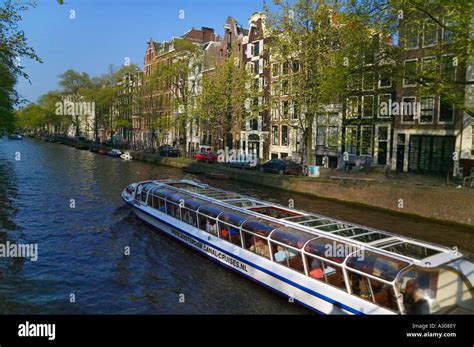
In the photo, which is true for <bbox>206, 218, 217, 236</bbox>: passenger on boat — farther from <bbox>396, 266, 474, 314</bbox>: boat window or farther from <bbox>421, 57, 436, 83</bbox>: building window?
<bbox>421, 57, 436, 83</bbox>: building window

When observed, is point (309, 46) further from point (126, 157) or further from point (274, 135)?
point (126, 157)

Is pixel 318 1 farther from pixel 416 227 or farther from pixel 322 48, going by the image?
pixel 416 227

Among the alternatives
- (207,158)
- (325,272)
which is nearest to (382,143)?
(207,158)

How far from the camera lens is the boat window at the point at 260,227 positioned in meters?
13.7

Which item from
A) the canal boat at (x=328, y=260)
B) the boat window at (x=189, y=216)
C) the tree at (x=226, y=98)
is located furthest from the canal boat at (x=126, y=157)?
the canal boat at (x=328, y=260)

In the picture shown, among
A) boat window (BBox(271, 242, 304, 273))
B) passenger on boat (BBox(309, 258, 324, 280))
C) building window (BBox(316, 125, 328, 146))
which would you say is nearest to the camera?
passenger on boat (BBox(309, 258, 324, 280))

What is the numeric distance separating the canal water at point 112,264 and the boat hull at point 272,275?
43 cm

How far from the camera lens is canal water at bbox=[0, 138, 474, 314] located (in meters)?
12.4

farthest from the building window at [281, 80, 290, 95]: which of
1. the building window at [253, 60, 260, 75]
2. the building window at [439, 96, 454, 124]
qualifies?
the building window at [253, 60, 260, 75]

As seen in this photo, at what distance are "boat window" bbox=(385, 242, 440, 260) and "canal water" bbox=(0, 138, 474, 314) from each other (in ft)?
11.5

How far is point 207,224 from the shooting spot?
54.4ft

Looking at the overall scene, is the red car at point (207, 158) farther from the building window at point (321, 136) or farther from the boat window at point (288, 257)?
the boat window at point (288, 257)
